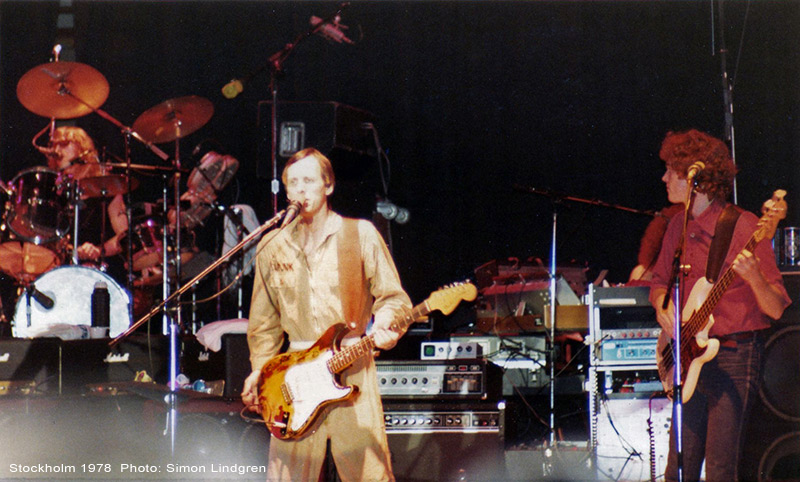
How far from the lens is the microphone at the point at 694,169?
Result: 123 inches

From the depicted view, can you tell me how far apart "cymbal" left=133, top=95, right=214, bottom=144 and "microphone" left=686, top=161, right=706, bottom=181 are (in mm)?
3562

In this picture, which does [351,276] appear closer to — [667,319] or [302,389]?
[302,389]

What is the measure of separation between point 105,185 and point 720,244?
14.4 feet

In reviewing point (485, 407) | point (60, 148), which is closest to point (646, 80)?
point (485, 407)

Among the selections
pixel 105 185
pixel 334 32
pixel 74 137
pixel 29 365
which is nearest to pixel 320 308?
pixel 29 365

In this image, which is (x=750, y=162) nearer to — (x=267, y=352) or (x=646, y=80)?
(x=646, y=80)

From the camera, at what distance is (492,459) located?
3.67 metres

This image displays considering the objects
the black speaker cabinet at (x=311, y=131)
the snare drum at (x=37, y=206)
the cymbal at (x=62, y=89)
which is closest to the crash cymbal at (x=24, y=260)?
the snare drum at (x=37, y=206)

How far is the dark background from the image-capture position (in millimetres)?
5500

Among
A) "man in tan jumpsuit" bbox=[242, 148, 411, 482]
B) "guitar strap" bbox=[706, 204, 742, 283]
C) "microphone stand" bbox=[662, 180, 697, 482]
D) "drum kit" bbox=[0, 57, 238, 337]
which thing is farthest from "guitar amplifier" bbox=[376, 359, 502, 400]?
"drum kit" bbox=[0, 57, 238, 337]

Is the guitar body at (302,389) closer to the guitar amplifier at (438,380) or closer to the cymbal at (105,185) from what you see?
the guitar amplifier at (438,380)

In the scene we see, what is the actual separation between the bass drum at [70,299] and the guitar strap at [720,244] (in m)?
3.69

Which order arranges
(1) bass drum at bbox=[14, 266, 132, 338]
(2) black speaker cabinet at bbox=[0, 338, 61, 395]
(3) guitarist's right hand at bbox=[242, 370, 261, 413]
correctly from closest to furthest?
(3) guitarist's right hand at bbox=[242, 370, 261, 413] → (2) black speaker cabinet at bbox=[0, 338, 61, 395] → (1) bass drum at bbox=[14, 266, 132, 338]

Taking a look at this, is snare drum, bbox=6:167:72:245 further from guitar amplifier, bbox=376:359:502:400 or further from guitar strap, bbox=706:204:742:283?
guitar strap, bbox=706:204:742:283
